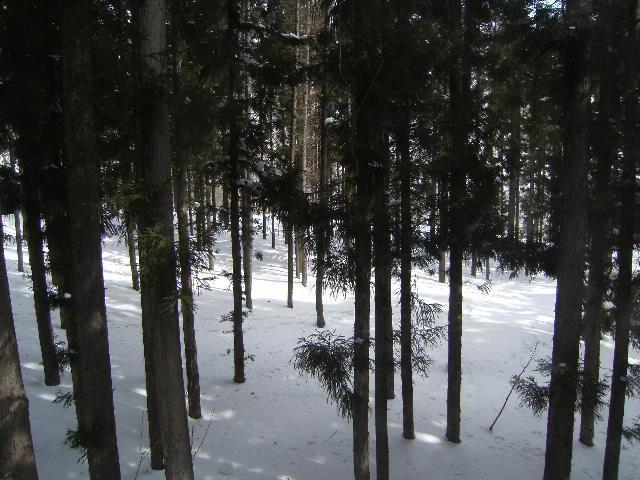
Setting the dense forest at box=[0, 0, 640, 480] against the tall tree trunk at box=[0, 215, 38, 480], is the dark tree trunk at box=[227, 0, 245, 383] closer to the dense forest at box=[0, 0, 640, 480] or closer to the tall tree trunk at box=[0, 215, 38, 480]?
the dense forest at box=[0, 0, 640, 480]

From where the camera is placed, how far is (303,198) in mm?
6832

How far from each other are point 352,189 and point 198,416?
7278 mm

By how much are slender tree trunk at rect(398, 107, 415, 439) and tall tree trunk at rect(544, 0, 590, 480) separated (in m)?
2.78

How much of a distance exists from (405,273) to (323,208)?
374 centimetres

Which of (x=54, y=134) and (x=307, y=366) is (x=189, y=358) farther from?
(x=54, y=134)

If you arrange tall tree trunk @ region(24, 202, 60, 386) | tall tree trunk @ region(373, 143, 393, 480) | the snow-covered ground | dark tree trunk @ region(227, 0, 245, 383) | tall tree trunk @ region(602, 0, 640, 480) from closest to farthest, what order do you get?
tall tree trunk @ region(373, 143, 393, 480) < tall tree trunk @ region(602, 0, 640, 480) < tall tree trunk @ region(24, 202, 60, 386) < the snow-covered ground < dark tree trunk @ region(227, 0, 245, 383)

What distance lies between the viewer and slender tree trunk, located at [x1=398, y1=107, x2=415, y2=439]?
25.8ft

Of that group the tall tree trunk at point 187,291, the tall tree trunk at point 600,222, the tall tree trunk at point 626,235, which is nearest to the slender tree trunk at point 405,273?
the tall tree trunk at point 600,222

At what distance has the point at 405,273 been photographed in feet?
31.8

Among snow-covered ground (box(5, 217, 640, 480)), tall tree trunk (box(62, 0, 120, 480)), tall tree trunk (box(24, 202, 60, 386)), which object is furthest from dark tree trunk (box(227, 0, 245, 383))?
tall tree trunk (box(62, 0, 120, 480))

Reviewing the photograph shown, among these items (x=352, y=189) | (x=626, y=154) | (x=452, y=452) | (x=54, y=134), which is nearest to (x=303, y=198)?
(x=352, y=189)

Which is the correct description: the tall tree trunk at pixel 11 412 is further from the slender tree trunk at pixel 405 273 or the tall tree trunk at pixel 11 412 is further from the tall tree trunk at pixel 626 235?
the tall tree trunk at pixel 626 235

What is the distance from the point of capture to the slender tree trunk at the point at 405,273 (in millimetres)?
7876

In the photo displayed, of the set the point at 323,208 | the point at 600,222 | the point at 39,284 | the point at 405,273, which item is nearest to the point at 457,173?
the point at 405,273
